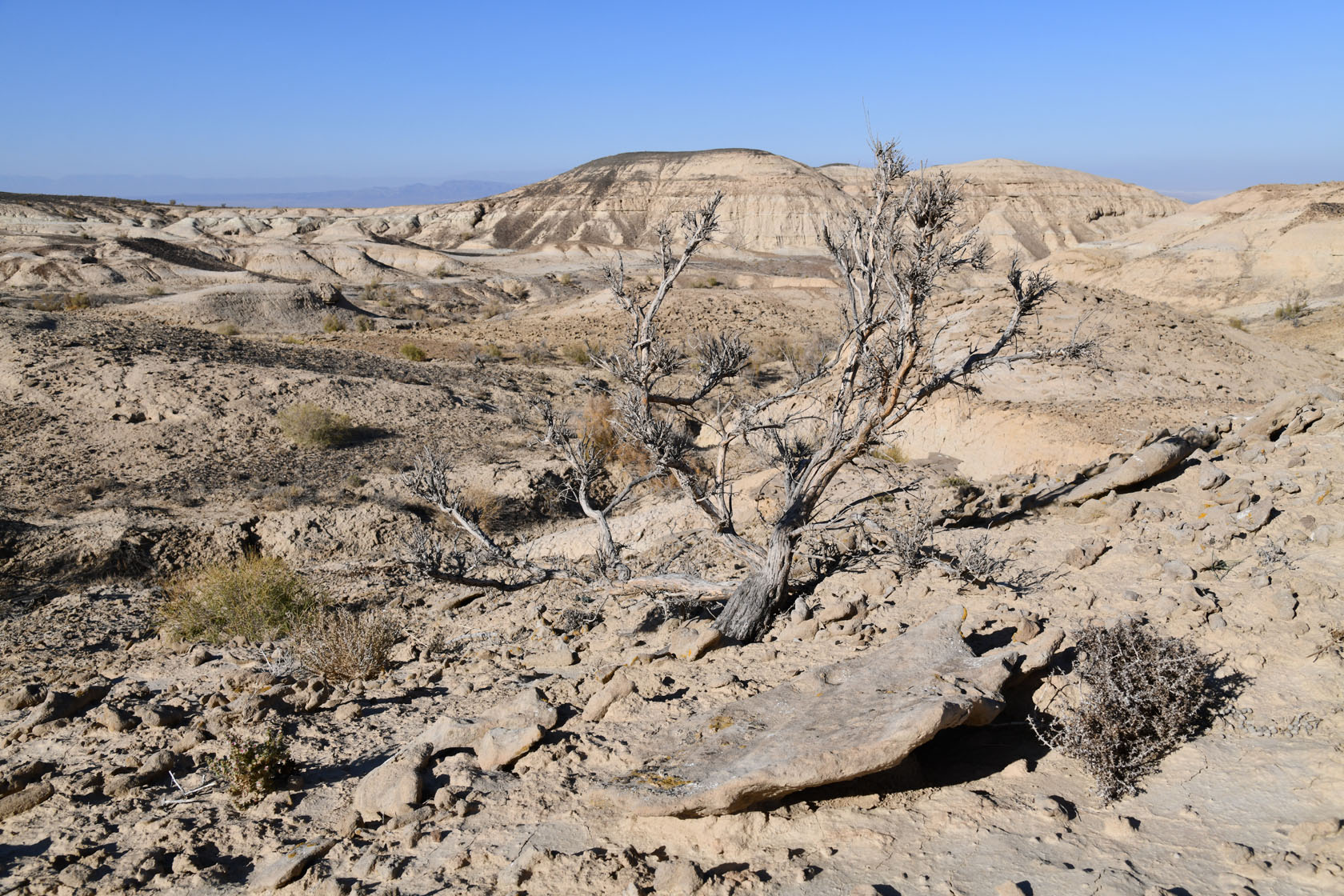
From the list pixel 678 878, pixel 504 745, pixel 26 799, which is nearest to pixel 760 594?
pixel 504 745

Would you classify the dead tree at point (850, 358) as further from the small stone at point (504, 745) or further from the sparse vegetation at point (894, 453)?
the sparse vegetation at point (894, 453)

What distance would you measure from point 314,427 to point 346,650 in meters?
9.13

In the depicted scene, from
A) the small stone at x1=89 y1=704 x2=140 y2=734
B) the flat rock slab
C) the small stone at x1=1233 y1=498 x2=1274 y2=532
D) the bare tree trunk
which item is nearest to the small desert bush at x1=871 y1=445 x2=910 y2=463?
the small stone at x1=1233 y1=498 x2=1274 y2=532

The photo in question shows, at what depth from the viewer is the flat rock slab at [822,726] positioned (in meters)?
3.06

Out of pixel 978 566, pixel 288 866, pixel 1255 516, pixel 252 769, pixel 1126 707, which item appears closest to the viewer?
pixel 288 866

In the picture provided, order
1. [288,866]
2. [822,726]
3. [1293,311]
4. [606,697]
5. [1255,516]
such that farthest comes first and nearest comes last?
[1293,311] < [1255,516] < [606,697] < [822,726] < [288,866]

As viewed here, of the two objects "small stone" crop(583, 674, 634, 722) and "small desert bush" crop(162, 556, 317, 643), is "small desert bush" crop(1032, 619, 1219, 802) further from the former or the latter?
"small desert bush" crop(162, 556, 317, 643)

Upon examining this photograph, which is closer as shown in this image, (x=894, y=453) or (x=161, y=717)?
(x=161, y=717)

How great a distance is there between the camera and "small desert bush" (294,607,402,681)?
5.34 meters

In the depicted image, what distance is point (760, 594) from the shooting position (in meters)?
5.38

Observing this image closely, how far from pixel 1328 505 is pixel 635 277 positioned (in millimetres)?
27644

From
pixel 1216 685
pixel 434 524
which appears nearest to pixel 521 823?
pixel 1216 685

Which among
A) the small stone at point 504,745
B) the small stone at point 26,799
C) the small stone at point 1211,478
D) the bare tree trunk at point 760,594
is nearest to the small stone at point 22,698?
the small stone at point 26,799

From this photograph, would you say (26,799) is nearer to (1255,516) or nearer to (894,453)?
(1255,516)
